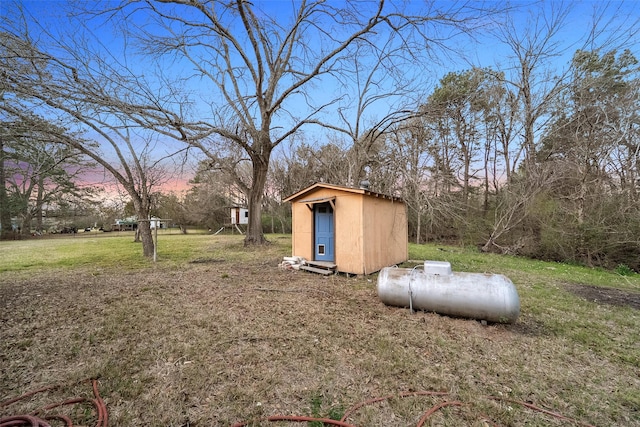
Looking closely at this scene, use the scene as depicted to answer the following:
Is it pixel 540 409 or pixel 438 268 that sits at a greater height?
pixel 438 268

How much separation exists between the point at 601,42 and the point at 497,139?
594cm

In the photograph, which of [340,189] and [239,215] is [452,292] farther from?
[239,215]

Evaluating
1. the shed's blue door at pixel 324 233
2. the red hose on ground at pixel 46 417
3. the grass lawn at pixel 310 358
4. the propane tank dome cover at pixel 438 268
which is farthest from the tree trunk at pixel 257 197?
the red hose on ground at pixel 46 417

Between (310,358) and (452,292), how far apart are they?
2.14m

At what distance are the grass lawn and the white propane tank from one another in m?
0.21

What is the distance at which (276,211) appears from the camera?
78.5 feet

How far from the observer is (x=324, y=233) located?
787cm

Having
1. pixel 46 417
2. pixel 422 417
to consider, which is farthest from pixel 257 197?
pixel 422 417

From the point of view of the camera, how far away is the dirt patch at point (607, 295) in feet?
17.0

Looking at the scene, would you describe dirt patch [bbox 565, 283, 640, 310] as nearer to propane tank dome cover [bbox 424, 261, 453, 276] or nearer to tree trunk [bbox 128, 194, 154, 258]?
propane tank dome cover [bbox 424, 261, 453, 276]

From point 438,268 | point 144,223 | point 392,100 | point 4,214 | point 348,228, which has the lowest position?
point 438,268

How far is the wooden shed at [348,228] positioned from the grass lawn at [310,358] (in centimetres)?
166

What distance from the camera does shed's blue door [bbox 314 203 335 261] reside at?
7766 millimetres

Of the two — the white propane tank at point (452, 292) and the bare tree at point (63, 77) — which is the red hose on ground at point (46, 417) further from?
the bare tree at point (63, 77)
